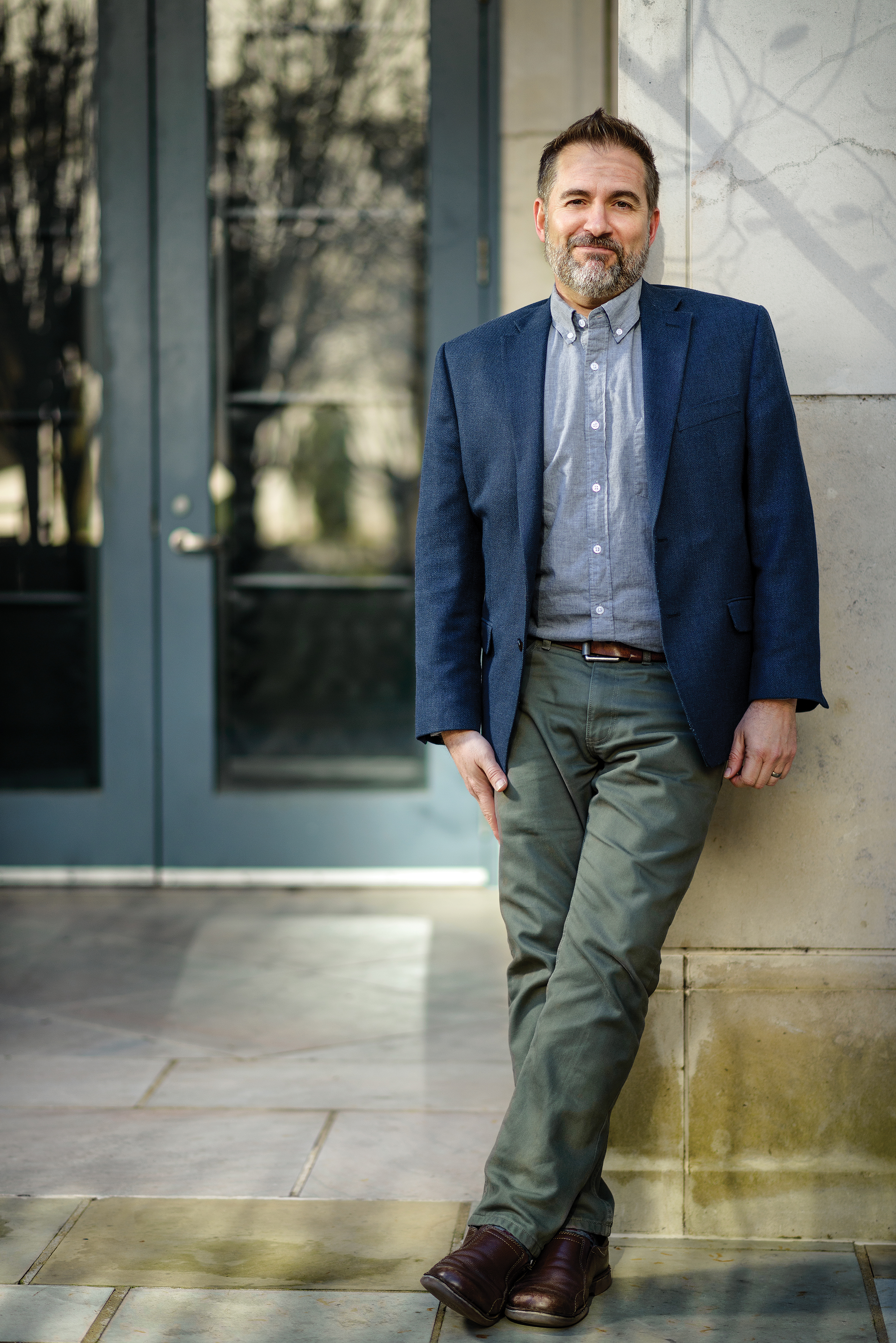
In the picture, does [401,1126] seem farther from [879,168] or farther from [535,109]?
[535,109]

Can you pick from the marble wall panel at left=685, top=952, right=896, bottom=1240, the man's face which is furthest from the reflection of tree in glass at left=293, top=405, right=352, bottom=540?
the marble wall panel at left=685, top=952, right=896, bottom=1240

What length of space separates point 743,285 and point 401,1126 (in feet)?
5.75

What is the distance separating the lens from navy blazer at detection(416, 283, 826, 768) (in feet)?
7.27

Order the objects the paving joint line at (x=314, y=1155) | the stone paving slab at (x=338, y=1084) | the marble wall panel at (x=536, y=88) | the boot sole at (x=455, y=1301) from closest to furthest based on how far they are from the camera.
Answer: the boot sole at (x=455, y=1301)
the paving joint line at (x=314, y=1155)
the stone paving slab at (x=338, y=1084)
the marble wall panel at (x=536, y=88)

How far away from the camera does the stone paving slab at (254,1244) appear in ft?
7.58

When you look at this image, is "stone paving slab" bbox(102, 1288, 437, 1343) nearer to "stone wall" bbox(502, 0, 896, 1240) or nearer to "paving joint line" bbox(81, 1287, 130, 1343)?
"paving joint line" bbox(81, 1287, 130, 1343)

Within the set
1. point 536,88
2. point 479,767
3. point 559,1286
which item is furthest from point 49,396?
point 559,1286

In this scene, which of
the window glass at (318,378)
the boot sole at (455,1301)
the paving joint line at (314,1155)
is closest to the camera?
the boot sole at (455,1301)

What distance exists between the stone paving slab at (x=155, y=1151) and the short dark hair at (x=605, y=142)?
5.97 ft

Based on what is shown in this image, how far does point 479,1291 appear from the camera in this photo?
2.11 metres

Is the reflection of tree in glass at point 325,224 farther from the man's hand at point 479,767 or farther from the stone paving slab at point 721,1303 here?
the stone paving slab at point 721,1303

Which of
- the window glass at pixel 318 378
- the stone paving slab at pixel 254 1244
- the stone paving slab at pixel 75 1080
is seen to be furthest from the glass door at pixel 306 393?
the stone paving slab at pixel 254 1244

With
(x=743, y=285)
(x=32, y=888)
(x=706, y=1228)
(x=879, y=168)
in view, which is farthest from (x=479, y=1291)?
(x=32, y=888)

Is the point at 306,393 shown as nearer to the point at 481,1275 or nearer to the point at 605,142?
the point at 605,142
